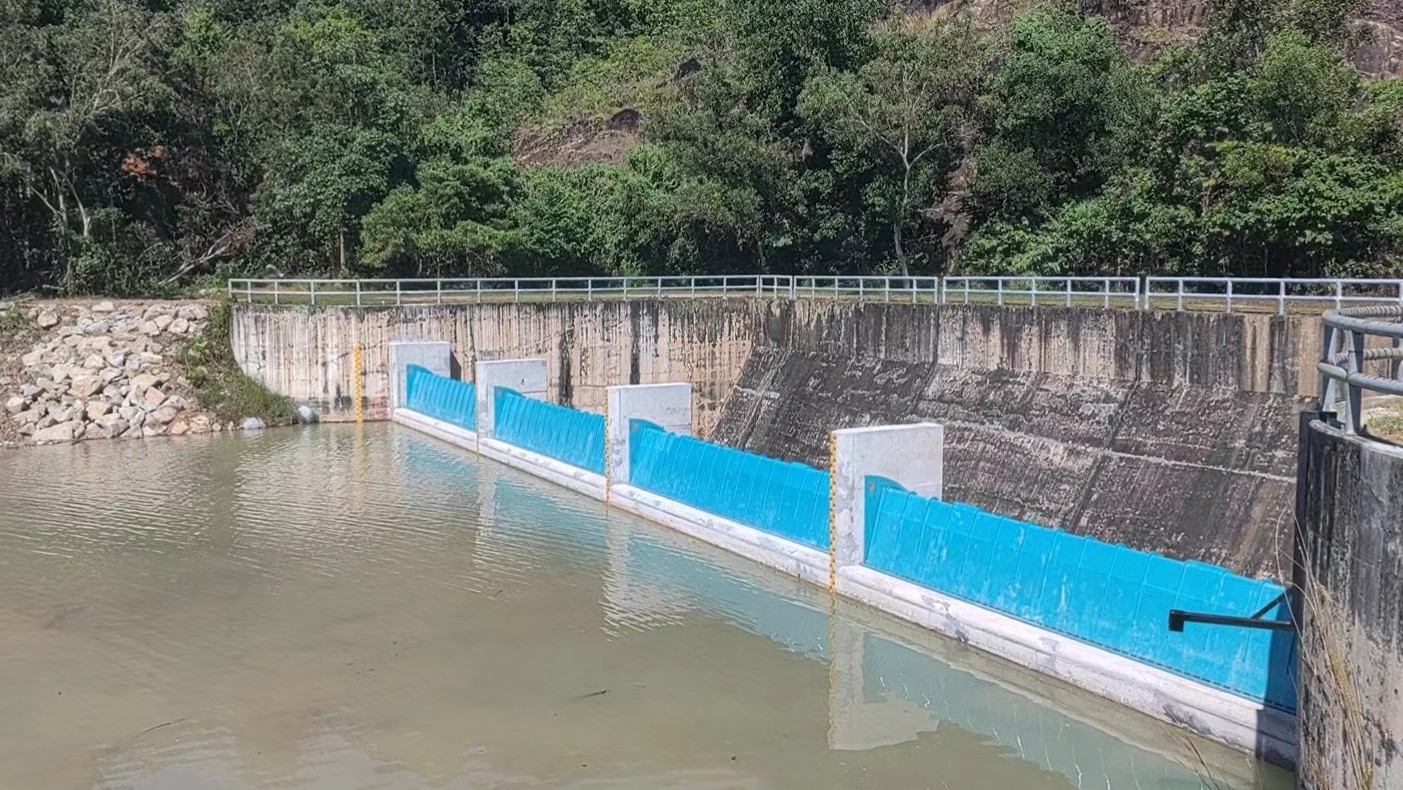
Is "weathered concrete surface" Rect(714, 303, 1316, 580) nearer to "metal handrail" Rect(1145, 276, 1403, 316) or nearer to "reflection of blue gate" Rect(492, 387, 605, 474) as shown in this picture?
"metal handrail" Rect(1145, 276, 1403, 316)

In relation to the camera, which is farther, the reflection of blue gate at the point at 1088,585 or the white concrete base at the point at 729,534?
the white concrete base at the point at 729,534

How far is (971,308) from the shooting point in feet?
86.3

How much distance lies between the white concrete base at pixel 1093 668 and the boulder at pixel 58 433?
21.1m

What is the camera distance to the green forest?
32906 mm

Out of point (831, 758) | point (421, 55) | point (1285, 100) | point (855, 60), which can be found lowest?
point (831, 758)

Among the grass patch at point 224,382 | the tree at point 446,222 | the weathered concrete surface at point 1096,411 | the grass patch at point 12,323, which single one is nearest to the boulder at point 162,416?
the grass patch at point 224,382

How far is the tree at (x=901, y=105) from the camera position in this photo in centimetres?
3888

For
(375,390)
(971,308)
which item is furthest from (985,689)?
(375,390)

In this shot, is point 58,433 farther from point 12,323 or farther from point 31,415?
point 12,323

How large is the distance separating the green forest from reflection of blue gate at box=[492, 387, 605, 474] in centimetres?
1433

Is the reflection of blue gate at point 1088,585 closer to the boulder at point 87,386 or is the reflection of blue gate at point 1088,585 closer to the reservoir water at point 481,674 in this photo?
the reservoir water at point 481,674

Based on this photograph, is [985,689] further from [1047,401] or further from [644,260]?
[644,260]

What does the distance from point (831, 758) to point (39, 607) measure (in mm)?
10639

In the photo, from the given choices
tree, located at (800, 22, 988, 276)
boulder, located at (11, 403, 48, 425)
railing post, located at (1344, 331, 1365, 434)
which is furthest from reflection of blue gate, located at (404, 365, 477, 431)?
railing post, located at (1344, 331, 1365, 434)
